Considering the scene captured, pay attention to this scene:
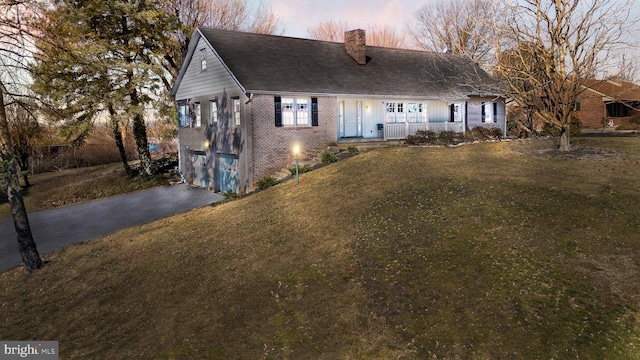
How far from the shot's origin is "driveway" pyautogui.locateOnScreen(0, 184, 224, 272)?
55.9ft

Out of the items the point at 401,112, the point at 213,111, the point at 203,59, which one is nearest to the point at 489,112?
the point at 401,112

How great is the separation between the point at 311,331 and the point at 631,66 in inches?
688

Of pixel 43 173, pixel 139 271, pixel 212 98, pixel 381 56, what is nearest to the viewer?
pixel 139 271

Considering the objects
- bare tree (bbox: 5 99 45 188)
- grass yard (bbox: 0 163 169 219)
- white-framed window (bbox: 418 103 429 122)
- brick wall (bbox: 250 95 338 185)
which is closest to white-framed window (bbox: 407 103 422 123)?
white-framed window (bbox: 418 103 429 122)

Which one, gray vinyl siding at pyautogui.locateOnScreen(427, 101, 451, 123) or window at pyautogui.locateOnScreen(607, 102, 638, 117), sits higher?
window at pyautogui.locateOnScreen(607, 102, 638, 117)

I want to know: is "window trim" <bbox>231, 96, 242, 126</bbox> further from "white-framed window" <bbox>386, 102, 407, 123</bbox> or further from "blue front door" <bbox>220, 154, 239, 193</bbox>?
"white-framed window" <bbox>386, 102, 407, 123</bbox>

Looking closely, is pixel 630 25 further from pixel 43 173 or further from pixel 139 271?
pixel 43 173

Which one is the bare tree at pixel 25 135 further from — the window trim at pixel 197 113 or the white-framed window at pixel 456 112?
the white-framed window at pixel 456 112

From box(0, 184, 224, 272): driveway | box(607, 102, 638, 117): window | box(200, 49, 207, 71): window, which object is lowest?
box(0, 184, 224, 272): driveway

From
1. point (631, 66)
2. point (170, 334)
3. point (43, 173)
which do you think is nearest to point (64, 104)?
point (43, 173)

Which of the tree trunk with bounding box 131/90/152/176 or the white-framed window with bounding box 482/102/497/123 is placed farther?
the white-framed window with bounding box 482/102/497/123

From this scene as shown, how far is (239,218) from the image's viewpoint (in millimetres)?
14836

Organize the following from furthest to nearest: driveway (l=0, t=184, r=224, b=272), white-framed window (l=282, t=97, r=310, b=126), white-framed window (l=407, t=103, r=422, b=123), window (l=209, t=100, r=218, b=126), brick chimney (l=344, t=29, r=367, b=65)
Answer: brick chimney (l=344, t=29, r=367, b=65) < white-framed window (l=407, t=103, r=422, b=123) < window (l=209, t=100, r=218, b=126) < white-framed window (l=282, t=97, r=310, b=126) < driveway (l=0, t=184, r=224, b=272)

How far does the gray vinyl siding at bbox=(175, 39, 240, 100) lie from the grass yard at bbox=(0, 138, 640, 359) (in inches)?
393
